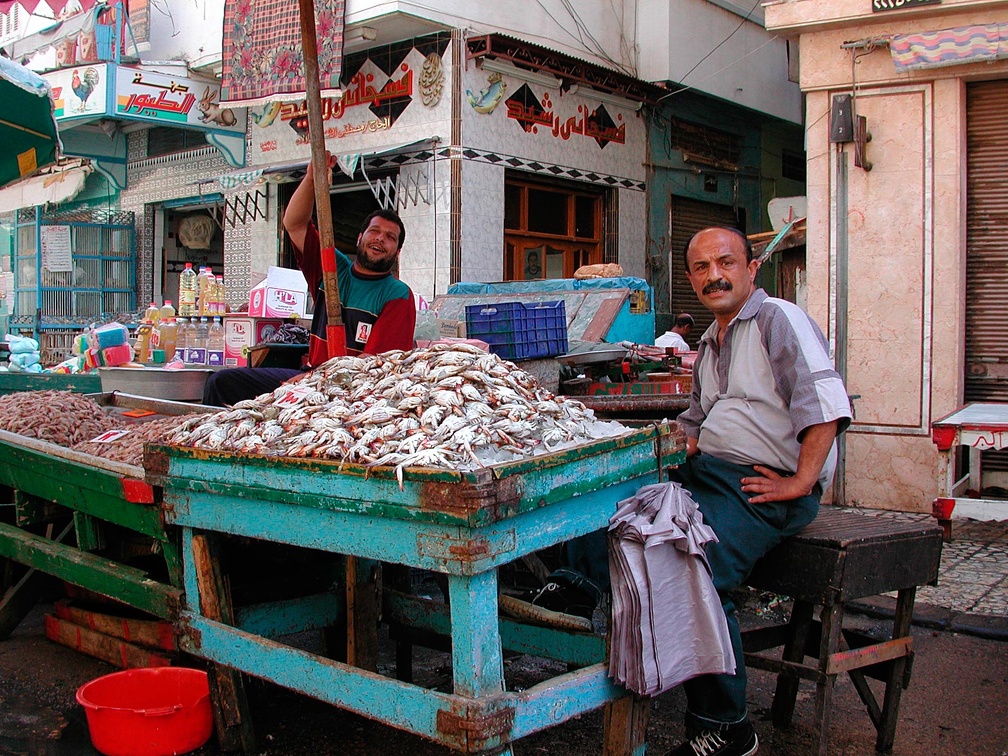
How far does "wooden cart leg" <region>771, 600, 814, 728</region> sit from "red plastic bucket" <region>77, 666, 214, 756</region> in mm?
1958

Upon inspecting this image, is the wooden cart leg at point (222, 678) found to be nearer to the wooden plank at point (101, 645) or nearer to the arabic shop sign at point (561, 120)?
the wooden plank at point (101, 645)

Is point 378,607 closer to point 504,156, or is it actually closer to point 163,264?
point 504,156

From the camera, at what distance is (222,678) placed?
2969mm

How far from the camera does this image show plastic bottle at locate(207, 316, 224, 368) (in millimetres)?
7727

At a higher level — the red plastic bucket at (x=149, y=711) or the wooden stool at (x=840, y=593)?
the wooden stool at (x=840, y=593)

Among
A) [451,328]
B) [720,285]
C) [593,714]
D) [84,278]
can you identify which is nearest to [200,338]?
[451,328]

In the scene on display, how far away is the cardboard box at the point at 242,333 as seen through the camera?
7.26 metres

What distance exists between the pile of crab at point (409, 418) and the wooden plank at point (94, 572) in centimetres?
55

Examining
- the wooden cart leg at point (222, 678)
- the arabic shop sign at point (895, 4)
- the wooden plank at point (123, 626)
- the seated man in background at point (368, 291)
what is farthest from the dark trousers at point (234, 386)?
the arabic shop sign at point (895, 4)

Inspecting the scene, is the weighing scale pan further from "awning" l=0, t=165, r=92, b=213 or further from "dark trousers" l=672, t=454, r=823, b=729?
"awning" l=0, t=165, r=92, b=213

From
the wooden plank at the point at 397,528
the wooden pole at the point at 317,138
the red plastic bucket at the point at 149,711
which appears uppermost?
the wooden pole at the point at 317,138

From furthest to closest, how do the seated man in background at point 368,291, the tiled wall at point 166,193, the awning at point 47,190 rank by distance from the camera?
the awning at point 47,190 < the tiled wall at point 166,193 < the seated man in background at point 368,291

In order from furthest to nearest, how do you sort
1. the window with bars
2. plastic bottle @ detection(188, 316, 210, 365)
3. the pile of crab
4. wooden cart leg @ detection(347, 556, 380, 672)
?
the window with bars
plastic bottle @ detection(188, 316, 210, 365)
wooden cart leg @ detection(347, 556, 380, 672)
the pile of crab

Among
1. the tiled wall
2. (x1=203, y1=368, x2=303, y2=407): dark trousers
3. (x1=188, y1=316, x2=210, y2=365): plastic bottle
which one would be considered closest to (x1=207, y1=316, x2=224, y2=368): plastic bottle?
(x1=188, y1=316, x2=210, y2=365): plastic bottle
